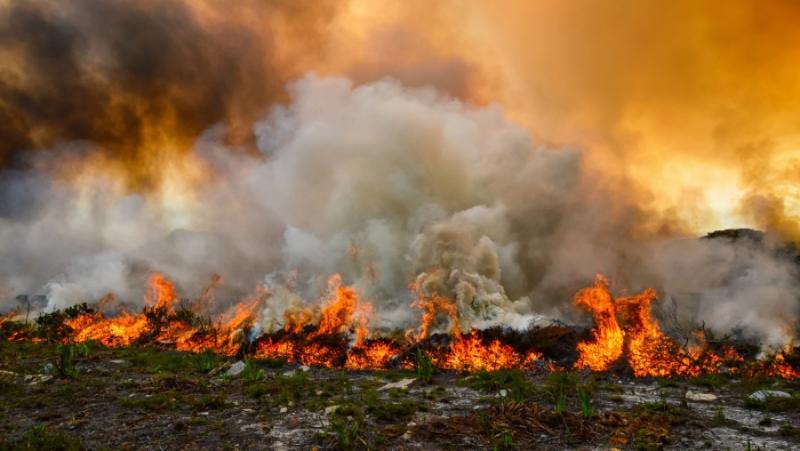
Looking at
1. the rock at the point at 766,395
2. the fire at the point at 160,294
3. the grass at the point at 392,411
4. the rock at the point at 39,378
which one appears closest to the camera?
the grass at the point at 392,411

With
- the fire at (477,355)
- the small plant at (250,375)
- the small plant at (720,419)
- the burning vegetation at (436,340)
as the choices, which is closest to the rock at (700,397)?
the small plant at (720,419)

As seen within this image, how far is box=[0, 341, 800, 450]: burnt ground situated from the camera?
12508 mm

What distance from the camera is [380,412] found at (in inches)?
591

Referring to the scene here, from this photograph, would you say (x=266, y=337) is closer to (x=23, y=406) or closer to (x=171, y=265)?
(x=23, y=406)

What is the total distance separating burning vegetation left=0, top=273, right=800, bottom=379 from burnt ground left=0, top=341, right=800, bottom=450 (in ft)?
11.2

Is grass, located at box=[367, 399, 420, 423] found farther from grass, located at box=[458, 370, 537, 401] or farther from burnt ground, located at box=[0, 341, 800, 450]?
grass, located at box=[458, 370, 537, 401]

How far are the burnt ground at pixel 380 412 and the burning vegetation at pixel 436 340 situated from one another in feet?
11.2

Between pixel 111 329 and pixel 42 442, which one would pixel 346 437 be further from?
pixel 111 329

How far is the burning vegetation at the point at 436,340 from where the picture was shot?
25.7 m

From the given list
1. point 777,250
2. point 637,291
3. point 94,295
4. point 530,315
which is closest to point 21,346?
point 94,295

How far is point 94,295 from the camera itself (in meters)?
58.7

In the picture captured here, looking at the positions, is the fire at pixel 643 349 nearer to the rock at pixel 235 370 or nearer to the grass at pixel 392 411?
the grass at pixel 392 411

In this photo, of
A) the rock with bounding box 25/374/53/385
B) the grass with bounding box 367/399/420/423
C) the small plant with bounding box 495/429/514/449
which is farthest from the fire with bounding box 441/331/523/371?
the rock with bounding box 25/374/53/385

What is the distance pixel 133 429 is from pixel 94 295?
5608cm
